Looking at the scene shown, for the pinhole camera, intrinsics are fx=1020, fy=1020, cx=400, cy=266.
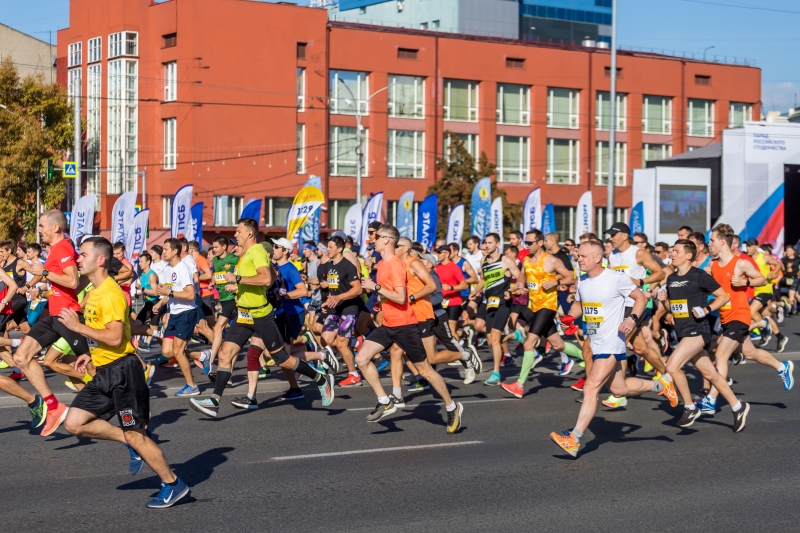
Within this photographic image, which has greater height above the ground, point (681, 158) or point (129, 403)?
point (681, 158)

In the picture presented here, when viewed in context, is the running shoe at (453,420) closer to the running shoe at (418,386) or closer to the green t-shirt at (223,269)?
the running shoe at (418,386)

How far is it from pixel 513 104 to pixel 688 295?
4910 cm

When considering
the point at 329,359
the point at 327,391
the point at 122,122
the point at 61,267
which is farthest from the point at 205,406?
the point at 122,122

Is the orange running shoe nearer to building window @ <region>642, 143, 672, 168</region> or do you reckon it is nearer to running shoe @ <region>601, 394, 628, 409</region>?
running shoe @ <region>601, 394, 628, 409</region>

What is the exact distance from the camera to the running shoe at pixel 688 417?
1039cm

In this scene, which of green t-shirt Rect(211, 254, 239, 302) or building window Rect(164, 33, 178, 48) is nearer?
green t-shirt Rect(211, 254, 239, 302)

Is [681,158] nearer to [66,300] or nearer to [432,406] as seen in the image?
[432,406]

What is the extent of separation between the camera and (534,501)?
7.15m

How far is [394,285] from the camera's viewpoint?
1027cm

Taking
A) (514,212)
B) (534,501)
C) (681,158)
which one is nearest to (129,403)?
(534,501)

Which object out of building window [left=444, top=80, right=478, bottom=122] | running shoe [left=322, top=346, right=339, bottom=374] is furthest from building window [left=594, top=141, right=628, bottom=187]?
running shoe [left=322, top=346, right=339, bottom=374]

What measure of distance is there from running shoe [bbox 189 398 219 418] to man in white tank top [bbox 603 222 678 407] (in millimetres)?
4383

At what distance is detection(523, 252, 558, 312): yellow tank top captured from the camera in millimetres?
12914

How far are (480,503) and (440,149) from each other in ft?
164
